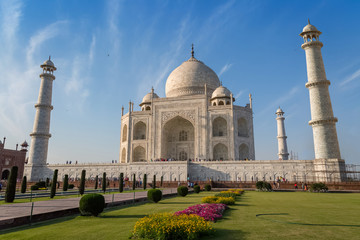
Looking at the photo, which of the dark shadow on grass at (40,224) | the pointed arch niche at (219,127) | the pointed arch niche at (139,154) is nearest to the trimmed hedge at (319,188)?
the pointed arch niche at (219,127)

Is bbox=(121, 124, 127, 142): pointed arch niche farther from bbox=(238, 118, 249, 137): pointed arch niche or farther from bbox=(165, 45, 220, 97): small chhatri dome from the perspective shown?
bbox=(238, 118, 249, 137): pointed arch niche

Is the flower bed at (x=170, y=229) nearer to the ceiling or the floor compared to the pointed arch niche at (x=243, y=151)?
nearer to the floor

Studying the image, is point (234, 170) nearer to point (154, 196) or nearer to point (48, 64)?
point (154, 196)

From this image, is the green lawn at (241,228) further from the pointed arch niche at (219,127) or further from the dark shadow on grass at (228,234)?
the pointed arch niche at (219,127)

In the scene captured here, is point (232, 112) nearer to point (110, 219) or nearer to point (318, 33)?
point (318, 33)

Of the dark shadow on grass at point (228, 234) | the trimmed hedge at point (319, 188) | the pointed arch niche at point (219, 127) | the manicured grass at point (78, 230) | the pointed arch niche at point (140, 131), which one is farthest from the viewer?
the pointed arch niche at point (140, 131)

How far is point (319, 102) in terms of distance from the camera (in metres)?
21.4

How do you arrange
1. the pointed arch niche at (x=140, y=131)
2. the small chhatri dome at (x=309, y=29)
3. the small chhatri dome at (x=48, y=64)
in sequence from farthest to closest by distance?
1. the pointed arch niche at (x=140, y=131)
2. the small chhatri dome at (x=48, y=64)
3. the small chhatri dome at (x=309, y=29)

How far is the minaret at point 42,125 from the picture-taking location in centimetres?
2805

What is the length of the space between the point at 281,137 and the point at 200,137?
12859mm

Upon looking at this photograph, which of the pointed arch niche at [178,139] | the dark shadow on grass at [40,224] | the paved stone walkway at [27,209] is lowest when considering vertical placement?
the dark shadow on grass at [40,224]

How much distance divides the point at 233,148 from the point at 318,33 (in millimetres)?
13198

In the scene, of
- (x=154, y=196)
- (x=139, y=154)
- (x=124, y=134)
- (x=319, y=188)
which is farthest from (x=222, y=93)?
(x=154, y=196)

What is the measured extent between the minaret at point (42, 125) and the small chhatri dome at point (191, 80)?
578 inches
